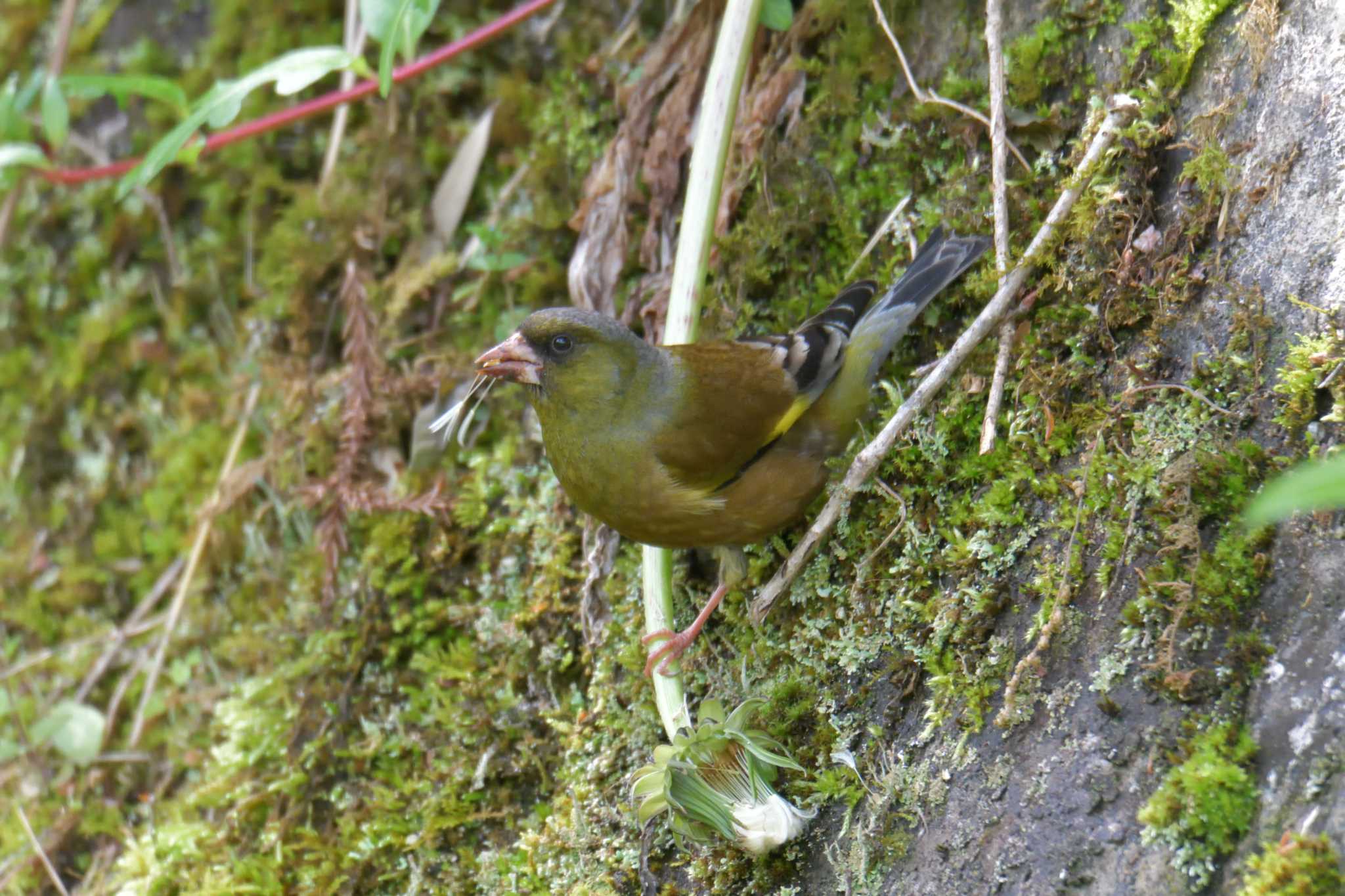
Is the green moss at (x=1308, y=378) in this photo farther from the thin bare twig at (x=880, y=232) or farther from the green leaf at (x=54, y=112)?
the green leaf at (x=54, y=112)

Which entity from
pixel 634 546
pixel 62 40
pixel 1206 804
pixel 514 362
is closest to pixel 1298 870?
pixel 1206 804

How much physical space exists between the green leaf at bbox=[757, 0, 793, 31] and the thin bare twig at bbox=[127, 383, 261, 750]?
8.82ft

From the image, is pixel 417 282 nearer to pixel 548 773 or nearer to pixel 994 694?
pixel 548 773

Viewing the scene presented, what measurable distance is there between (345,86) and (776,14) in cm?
209

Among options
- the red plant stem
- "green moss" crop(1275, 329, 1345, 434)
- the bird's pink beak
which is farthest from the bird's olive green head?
"green moss" crop(1275, 329, 1345, 434)

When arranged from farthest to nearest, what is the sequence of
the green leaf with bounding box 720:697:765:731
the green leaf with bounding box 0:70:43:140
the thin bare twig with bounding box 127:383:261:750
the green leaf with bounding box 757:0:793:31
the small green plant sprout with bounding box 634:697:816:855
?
the green leaf with bounding box 0:70:43:140 → the thin bare twig with bounding box 127:383:261:750 → the green leaf with bounding box 757:0:793:31 → the green leaf with bounding box 720:697:765:731 → the small green plant sprout with bounding box 634:697:816:855

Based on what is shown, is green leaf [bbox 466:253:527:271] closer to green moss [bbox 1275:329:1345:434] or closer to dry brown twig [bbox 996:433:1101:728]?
dry brown twig [bbox 996:433:1101:728]

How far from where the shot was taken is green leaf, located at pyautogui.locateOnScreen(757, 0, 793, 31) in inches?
157

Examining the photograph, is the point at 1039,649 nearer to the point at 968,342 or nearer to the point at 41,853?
the point at 968,342

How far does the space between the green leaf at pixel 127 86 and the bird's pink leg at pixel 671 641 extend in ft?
9.38

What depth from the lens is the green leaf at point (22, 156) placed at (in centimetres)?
452

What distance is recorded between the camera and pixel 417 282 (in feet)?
15.5

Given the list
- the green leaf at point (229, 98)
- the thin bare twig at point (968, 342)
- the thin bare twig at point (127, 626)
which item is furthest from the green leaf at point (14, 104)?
the thin bare twig at point (968, 342)

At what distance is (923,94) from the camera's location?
153 inches
